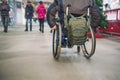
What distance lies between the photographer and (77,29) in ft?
20.3

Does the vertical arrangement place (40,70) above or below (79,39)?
below

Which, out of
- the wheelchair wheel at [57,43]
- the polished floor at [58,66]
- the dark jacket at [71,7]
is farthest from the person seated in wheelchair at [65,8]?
the polished floor at [58,66]

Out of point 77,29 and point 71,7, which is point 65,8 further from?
point 77,29

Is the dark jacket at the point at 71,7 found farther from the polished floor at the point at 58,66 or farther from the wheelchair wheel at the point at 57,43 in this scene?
the polished floor at the point at 58,66

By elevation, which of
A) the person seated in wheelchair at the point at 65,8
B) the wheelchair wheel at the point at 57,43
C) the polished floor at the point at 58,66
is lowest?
the polished floor at the point at 58,66

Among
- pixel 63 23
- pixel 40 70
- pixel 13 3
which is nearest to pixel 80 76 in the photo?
pixel 40 70

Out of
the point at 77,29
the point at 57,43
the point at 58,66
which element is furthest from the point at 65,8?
the point at 58,66

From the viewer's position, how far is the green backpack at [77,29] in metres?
6.20

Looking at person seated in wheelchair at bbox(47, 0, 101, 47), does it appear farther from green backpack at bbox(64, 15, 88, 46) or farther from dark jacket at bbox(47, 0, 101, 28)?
green backpack at bbox(64, 15, 88, 46)

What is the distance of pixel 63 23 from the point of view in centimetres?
658

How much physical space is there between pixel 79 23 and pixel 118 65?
43.6 inches

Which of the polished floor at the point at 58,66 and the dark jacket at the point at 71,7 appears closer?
the polished floor at the point at 58,66

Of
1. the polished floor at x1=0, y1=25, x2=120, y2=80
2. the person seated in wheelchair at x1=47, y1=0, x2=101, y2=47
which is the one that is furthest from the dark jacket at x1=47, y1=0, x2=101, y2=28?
the polished floor at x1=0, y1=25, x2=120, y2=80

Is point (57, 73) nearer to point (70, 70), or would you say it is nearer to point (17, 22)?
point (70, 70)
